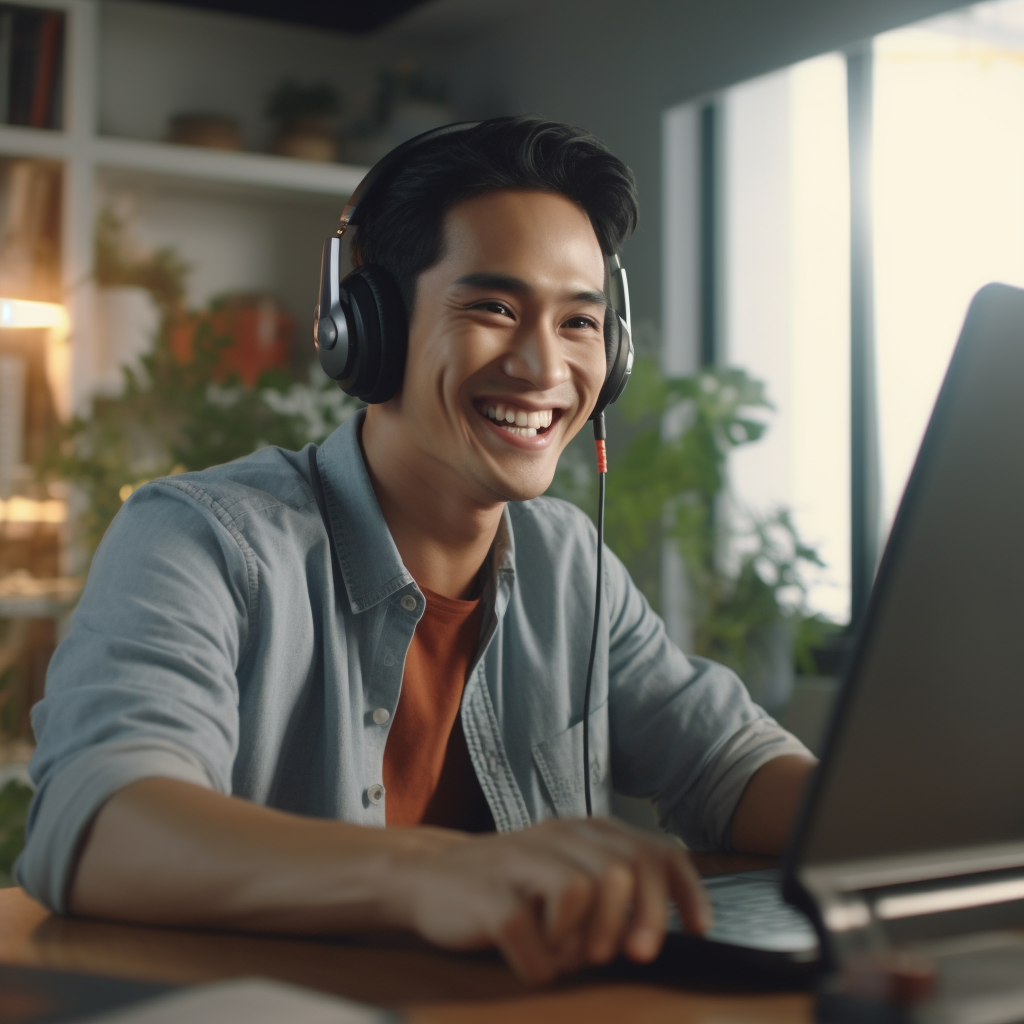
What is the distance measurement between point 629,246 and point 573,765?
2.47m

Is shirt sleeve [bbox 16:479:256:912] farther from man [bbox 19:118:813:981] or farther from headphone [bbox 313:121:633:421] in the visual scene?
headphone [bbox 313:121:633:421]

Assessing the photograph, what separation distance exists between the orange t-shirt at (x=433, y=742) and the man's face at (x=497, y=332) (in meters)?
0.17

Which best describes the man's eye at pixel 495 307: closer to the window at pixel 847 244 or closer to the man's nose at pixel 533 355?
the man's nose at pixel 533 355

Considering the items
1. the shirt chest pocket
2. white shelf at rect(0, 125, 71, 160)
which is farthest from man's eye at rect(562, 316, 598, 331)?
white shelf at rect(0, 125, 71, 160)

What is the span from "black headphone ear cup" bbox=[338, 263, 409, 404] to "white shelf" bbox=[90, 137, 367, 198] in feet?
7.69

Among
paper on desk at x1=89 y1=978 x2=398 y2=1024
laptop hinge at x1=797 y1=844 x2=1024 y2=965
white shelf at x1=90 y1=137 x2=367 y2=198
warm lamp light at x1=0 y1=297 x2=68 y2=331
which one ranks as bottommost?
paper on desk at x1=89 y1=978 x2=398 y2=1024

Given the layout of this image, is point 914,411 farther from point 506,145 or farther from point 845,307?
point 506,145

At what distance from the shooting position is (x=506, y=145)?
1.29 m

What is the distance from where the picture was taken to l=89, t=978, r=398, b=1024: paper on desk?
1.58 feet

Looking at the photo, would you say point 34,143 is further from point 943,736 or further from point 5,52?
point 943,736

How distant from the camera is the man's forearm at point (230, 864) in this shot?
684mm

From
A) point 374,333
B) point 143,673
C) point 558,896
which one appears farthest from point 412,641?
point 558,896

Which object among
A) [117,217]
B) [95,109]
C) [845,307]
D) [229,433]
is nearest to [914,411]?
[845,307]

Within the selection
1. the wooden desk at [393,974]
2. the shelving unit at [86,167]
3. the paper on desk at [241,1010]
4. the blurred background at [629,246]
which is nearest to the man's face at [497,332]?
the wooden desk at [393,974]
